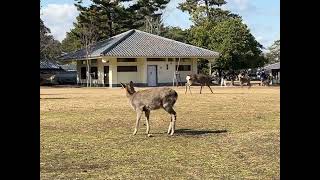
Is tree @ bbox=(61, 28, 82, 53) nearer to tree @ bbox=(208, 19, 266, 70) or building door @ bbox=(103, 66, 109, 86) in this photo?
tree @ bbox=(208, 19, 266, 70)

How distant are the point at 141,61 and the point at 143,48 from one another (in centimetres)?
119

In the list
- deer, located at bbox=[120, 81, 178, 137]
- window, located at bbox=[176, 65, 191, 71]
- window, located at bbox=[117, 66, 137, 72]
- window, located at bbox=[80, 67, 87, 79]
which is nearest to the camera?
deer, located at bbox=[120, 81, 178, 137]

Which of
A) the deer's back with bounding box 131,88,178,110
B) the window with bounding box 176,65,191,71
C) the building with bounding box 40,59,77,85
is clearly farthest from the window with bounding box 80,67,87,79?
the deer's back with bounding box 131,88,178,110

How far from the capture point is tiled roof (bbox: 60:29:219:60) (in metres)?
42.3

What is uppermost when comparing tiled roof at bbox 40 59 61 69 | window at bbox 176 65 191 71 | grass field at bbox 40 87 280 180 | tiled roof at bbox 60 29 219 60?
tiled roof at bbox 60 29 219 60

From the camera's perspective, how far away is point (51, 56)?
239 feet

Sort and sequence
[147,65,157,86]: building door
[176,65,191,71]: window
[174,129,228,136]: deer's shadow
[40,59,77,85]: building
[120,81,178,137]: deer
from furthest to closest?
1. [40,59,77,85]: building
2. [176,65,191,71]: window
3. [147,65,157,86]: building door
4. [174,129,228,136]: deer's shadow
5. [120,81,178,137]: deer

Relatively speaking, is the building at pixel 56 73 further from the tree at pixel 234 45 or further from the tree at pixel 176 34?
the tree at pixel 234 45

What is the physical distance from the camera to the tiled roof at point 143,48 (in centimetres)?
4234

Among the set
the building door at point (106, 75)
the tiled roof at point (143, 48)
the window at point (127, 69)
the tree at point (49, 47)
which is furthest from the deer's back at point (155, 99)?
the tree at point (49, 47)

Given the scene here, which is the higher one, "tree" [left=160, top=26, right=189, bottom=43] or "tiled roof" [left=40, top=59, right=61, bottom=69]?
"tree" [left=160, top=26, right=189, bottom=43]

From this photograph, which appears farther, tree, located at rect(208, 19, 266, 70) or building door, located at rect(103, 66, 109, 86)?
tree, located at rect(208, 19, 266, 70)

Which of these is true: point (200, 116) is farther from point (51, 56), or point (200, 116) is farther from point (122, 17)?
point (51, 56)
